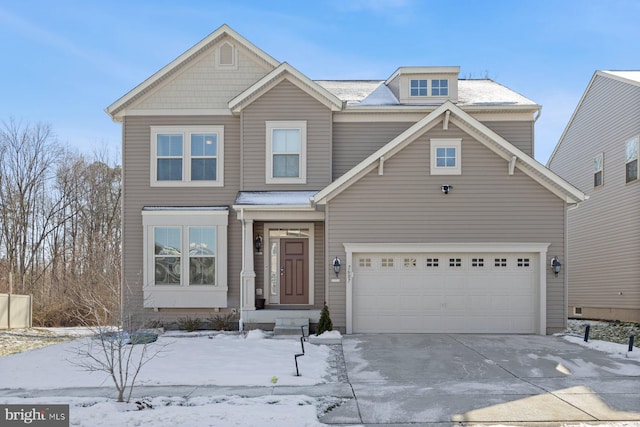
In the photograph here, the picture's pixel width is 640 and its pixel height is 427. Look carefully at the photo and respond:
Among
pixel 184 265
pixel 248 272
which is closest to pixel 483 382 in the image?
pixel 248 272

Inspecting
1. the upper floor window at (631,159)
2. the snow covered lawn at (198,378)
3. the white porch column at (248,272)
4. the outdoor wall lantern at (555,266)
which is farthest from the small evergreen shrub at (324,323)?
the upper floor window at (631,159)

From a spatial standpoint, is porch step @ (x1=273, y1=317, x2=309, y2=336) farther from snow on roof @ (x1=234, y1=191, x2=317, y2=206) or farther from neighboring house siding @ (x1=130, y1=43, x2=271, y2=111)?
neighboring house siding @ (x1=130, y1=43, x2=271, y2=111)

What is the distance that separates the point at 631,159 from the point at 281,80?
35.8ft

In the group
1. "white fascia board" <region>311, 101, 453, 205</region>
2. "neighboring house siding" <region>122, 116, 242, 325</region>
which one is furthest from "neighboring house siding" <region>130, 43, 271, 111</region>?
"white fascia board" <region>311, 101, 453, 205</region>

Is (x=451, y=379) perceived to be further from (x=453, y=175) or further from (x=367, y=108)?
(x=367, y=108)

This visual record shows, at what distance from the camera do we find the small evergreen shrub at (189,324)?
16219 millimetres

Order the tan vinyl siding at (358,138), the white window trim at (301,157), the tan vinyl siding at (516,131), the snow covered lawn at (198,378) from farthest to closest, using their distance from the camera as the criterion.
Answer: the tan vinyl siding at (516,131)
the tan vinyl siding at (358,138)
the white window trim at (301,157)
the snow covered lawn at (198,378)

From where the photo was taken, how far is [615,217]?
1945 cm

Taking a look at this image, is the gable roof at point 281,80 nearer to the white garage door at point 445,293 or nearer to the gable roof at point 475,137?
the gable roof at point 475,137

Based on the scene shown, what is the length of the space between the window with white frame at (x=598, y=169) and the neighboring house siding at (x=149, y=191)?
40.9 ft

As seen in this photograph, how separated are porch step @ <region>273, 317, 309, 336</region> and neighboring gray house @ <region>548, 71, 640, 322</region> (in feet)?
33.5

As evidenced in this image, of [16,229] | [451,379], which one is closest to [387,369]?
[451,379]

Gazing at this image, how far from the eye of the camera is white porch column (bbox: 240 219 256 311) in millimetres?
15758

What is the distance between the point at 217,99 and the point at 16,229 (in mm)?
17457
